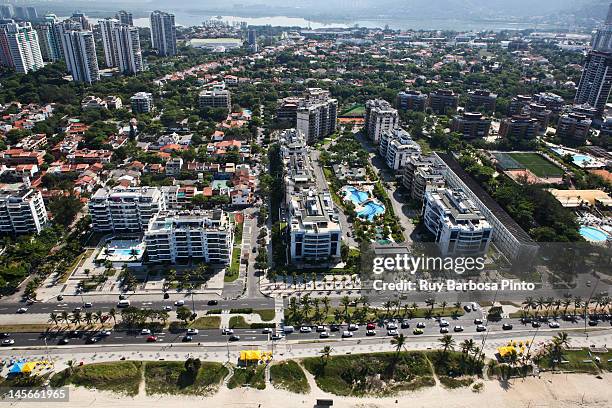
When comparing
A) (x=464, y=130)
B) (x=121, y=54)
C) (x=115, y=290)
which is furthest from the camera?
(x=121, y=54)

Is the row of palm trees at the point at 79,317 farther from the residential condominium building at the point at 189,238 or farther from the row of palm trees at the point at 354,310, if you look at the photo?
the row of palm trees at the point at 354,310

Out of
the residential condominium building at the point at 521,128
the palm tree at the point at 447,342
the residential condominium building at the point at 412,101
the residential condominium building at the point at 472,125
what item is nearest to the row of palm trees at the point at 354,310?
the palm tree at the point at 447,342

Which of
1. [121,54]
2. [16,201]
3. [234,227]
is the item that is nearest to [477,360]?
[234,227]

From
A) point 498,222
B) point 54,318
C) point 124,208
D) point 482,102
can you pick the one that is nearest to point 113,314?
point 54,318

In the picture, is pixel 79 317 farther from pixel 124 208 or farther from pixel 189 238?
pixel 124 208

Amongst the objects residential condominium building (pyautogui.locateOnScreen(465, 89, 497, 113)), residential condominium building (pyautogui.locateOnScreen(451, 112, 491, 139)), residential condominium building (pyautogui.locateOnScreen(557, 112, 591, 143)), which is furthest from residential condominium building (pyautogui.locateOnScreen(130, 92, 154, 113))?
residential condominium building (pyautogui.locateOnScreen(557, 112, 591, 143))

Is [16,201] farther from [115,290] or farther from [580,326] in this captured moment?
[580,326]
